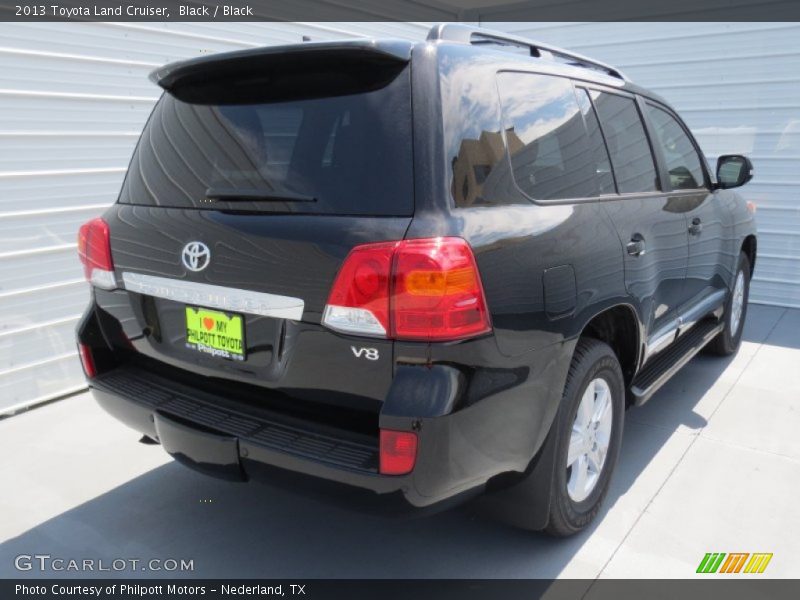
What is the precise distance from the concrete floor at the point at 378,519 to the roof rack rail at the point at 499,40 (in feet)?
6.20

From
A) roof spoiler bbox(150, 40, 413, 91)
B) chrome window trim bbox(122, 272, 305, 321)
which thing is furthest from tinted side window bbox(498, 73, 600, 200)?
chrome window trim bbox(122, 272, 305, 321)

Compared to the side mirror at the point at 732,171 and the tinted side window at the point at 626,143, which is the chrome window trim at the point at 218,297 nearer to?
the tinted side window at the point at 626,143

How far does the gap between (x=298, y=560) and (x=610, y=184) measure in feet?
6.61

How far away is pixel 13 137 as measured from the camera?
3.80m

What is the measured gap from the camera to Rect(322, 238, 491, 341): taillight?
182cm

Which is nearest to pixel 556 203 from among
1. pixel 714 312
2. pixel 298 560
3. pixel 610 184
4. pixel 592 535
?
pixel 610 184

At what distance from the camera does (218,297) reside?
2.12 m

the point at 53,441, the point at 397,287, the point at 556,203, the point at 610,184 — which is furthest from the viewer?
the point at 53,441

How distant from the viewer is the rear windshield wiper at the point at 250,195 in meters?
2.04

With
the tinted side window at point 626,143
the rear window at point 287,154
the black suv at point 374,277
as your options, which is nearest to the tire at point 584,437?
the black suv at point 374,277

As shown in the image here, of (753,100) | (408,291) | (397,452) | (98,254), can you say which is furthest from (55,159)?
(753,100)

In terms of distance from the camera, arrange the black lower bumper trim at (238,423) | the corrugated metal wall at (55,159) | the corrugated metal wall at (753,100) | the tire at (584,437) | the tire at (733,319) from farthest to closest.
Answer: the corrugated metal wall at (753,100) < the tire at (733,319) < the corrugated metal wall at (55,159) < the tire at (584,437) < the black lower bumper trim at (238,423)

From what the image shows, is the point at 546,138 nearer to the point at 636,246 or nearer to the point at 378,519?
the point at 636,246

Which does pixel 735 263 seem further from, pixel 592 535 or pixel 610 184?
pixel 592 535
